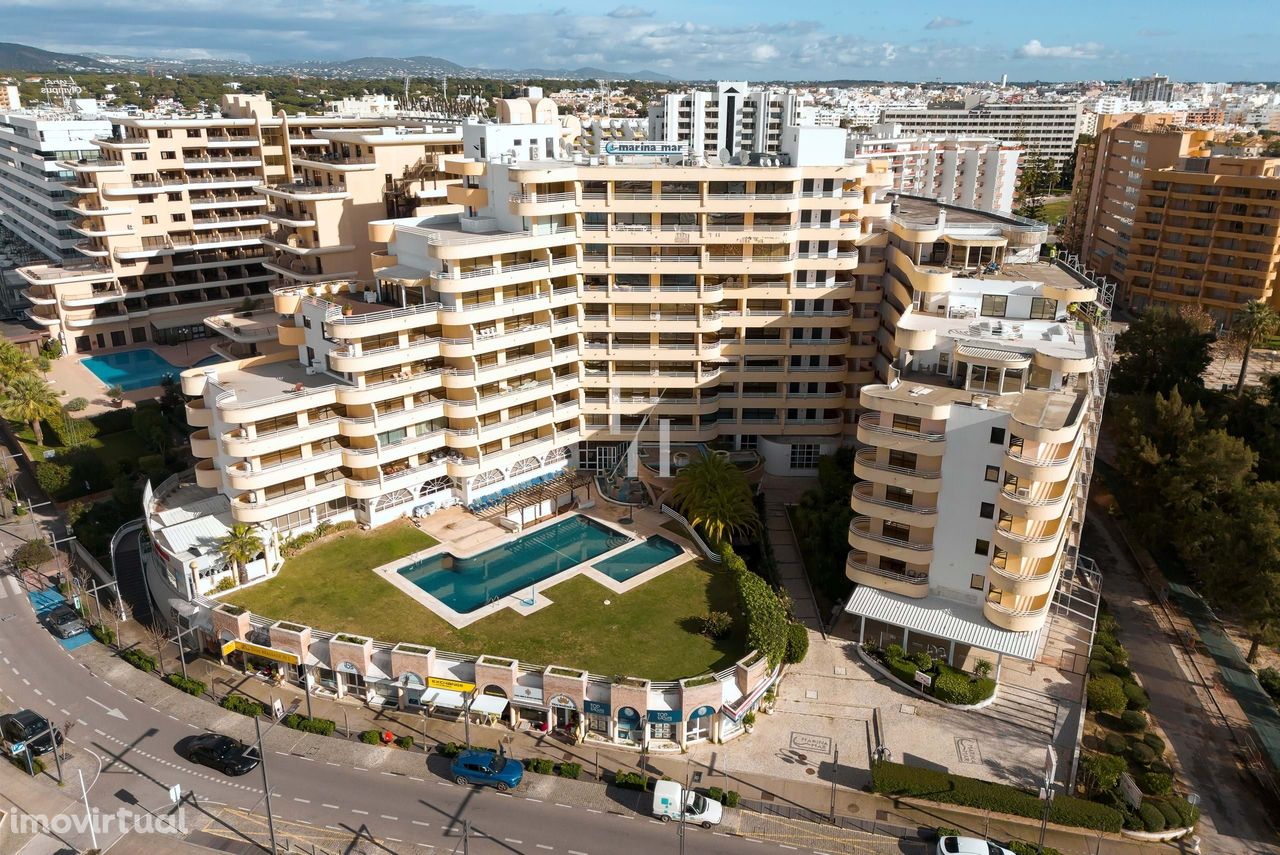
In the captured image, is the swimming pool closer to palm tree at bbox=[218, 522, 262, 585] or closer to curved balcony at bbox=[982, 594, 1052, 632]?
palm tree at bbox=[218, 522, 262, 585]

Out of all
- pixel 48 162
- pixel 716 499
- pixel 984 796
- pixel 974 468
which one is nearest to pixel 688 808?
pixel 984 796

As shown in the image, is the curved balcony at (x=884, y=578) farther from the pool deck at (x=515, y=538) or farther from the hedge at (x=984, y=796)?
the hedge at (x=984, y=796)

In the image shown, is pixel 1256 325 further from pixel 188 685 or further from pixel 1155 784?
pixel 188 685

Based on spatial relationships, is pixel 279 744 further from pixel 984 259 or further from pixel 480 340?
pixel 984 259

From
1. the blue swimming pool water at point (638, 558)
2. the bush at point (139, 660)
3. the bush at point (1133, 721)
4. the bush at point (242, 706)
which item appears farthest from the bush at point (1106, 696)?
the bush at point (139, 660)

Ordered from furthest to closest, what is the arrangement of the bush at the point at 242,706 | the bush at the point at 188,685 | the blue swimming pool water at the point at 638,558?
the blue swimming pool water at the point at 638,558, the bush at the point at 188,685, the bush at the point at 242,706

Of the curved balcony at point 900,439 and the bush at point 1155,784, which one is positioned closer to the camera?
the bush at point 1155,784

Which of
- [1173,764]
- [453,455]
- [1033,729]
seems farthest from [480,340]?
[1173,764]

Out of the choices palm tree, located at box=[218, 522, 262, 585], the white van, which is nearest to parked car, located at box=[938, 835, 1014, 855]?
A: the white van

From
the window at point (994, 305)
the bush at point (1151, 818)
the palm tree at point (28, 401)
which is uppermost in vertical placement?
the window at point (994, 305)
